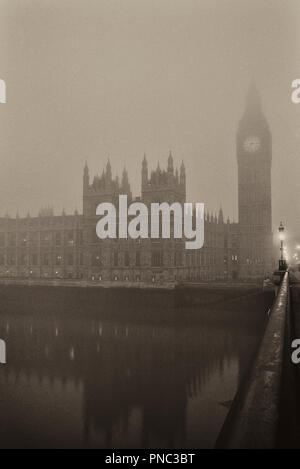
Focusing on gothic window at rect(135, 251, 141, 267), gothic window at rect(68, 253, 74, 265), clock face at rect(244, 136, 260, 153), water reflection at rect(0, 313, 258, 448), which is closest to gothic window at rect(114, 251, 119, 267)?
gothic window at rect(135, 251, 141, 267)

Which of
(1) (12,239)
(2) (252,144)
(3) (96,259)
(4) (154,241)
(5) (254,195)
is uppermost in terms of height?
(2) (252,144)

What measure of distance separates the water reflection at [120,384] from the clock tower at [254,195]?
5297 cm

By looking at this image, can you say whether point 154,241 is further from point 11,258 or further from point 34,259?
point 11,258

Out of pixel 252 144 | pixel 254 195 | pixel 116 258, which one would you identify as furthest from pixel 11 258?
pixel 252 144

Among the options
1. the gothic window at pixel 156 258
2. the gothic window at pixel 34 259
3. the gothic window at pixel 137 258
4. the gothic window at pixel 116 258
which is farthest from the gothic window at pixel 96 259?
the gothic window at pixel 34 259

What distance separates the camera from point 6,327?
1374 inches

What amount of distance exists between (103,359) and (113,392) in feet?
19.7

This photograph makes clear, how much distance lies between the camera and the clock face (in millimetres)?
88625

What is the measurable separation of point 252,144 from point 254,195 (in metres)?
12.7

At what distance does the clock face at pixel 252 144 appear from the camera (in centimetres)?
8862

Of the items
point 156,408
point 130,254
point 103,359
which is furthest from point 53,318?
point 156,408

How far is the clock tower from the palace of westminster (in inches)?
8.4

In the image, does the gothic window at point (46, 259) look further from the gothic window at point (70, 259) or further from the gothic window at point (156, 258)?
the gothic window at point (156, 258)

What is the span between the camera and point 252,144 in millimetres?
89250
